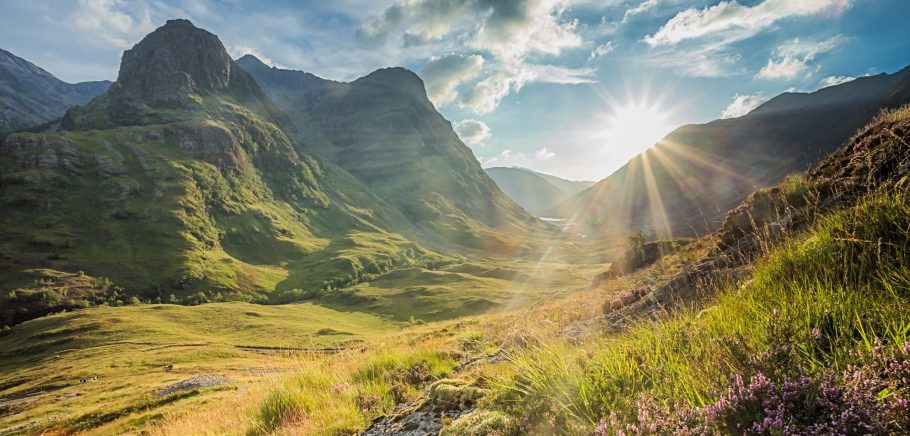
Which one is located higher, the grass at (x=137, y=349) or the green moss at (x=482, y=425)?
the green moss at (x=482, y=425)

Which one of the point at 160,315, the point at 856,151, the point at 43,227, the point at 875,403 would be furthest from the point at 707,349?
the point at 43,227

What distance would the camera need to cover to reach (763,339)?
3.52 meters

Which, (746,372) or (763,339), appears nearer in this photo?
(746,372)

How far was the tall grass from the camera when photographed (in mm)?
3156

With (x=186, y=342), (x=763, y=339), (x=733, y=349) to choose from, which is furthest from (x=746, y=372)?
(x=186, y=342)

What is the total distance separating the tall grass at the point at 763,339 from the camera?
10.4 ft

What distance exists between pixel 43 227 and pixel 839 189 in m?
264

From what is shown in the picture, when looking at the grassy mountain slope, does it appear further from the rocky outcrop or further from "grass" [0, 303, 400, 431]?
"grass" [0, 303, 400, 431]

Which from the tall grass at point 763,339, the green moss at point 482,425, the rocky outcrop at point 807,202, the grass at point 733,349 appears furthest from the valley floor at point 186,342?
the rocky outcrop at point 807,202

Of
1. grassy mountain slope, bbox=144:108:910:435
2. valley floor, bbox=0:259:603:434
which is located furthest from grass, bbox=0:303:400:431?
grassy mountain slope, bbox=144:108:910:435

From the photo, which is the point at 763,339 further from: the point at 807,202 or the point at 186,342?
the point at 186,342

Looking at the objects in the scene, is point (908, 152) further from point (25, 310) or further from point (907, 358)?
point (25, 310)

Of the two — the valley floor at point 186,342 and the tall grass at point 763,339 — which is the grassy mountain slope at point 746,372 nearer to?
the tall grass at point 763,339

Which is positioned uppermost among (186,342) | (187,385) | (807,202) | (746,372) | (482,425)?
(807,202)
